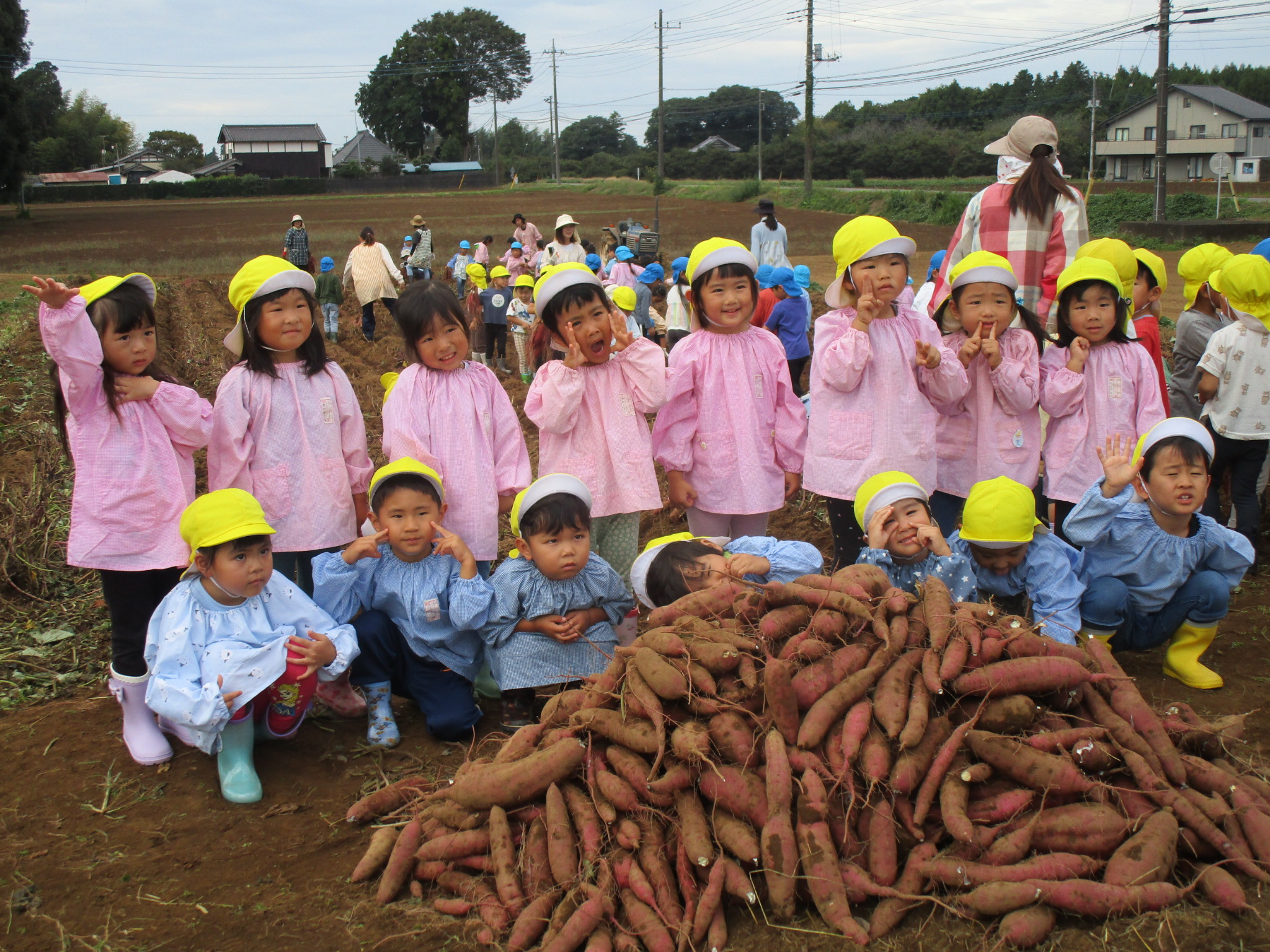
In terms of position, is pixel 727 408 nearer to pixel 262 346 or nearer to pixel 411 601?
pixel 411 601

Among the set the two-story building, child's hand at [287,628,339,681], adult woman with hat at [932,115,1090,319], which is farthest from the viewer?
the two-story building

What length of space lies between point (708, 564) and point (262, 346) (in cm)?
207

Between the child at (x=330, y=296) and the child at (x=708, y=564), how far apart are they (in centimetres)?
1120

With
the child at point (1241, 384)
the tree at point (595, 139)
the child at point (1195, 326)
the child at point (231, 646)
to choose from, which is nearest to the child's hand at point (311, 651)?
the child at point (231, 646)

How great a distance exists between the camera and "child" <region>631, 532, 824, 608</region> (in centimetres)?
346

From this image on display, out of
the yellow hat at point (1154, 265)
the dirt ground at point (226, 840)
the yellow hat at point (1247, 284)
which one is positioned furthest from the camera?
the yellow hat at point (1154, 265)

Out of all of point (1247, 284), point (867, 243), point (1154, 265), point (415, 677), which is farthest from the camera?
point (1154, 265)

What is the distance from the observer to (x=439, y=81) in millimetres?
79125

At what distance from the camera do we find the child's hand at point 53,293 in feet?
10.6

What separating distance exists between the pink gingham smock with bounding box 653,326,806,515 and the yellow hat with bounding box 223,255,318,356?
5.40ft

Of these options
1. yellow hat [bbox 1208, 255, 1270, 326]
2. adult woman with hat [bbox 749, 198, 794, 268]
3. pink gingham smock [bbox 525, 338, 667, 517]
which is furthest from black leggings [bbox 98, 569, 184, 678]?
adult woman with hat [bbox 749, 198, 794, 268]

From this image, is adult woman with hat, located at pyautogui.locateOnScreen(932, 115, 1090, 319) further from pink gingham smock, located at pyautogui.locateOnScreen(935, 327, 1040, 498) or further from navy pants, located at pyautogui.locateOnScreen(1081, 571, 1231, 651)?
navy pants, located at pyautogui.locateOnScreen(1081, 571, 1231, 651)

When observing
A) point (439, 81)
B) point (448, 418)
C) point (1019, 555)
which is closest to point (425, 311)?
point (448, 418)

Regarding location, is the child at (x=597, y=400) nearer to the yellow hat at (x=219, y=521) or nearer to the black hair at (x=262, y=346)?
the black hair at (x=262, y=346)
